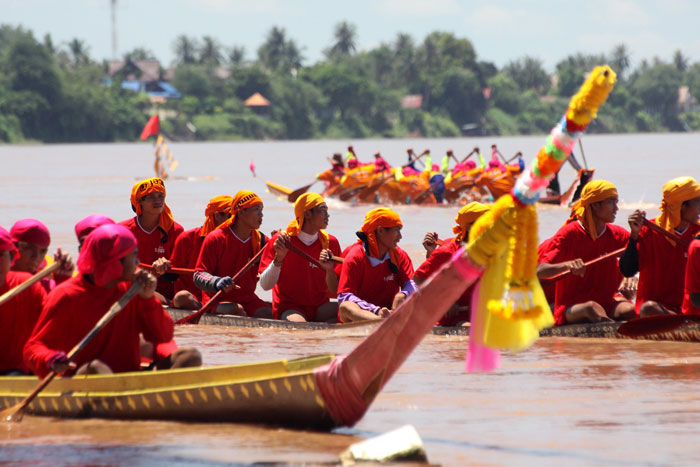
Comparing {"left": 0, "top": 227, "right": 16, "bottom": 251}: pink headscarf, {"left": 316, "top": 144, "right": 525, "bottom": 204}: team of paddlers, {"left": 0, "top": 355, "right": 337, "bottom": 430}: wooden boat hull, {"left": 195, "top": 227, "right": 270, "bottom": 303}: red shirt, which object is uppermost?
{"left": 0, "top": 227, "right": 16, "bottom": 251}: pink headscarf

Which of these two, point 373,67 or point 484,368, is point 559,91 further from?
point 484,368

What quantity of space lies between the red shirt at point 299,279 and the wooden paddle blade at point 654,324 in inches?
95.7

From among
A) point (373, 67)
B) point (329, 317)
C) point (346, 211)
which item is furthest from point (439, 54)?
point (329, 317)

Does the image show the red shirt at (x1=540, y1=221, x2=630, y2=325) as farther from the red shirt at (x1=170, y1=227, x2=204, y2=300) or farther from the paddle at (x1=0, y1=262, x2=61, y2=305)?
the paddle at (x1=0, y1=262, x2=61, y2=305)

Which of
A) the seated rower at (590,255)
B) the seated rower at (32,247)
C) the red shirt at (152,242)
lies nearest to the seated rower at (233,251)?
the red shirt at (152,242)

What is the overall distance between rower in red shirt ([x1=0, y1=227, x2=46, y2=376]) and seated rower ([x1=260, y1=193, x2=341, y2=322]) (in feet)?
9.96

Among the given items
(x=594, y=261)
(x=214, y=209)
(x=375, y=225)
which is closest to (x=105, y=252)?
(x=375, y=225)

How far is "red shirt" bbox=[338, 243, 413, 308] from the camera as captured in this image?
1005 centimetres

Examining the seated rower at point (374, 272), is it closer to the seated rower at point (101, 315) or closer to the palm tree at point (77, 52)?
the seated rower at point (101, 315)

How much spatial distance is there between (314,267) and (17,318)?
3.76 metres

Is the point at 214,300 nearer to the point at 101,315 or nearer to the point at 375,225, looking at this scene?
the point at 375,225

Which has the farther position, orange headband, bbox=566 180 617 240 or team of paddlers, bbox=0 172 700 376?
orange headband, bbox=566 180 617 240

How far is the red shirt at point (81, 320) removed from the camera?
22.1 feet

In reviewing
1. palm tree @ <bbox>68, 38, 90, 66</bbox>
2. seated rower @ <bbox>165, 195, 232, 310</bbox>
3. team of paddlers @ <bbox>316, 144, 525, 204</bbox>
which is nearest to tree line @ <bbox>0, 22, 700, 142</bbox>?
palm tree @ <bbox>68, 38, 90, 66</bbox>
